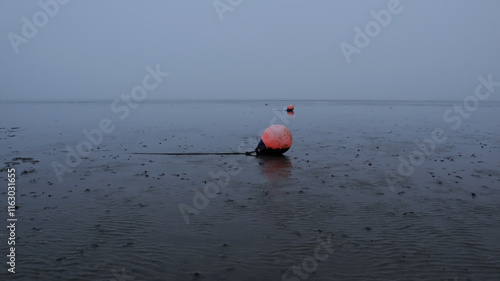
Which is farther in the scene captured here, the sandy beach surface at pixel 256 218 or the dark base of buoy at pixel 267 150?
the dark base of buoy at pixel 267 150

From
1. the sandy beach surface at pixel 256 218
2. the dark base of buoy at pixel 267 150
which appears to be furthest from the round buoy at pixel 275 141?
the sandy beach surface at pixel 256 218

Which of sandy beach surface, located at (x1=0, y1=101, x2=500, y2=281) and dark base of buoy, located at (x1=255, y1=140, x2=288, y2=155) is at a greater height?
dark base of buoy, located at (x1=255, y1=140, x2=288, y2=155)

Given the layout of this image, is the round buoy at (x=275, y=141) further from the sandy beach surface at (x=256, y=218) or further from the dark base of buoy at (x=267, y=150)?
the sandy beach surface at (x=256, y=218)

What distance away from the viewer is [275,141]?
1912cm

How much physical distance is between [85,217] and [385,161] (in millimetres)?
13788

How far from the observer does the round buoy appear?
1916cm

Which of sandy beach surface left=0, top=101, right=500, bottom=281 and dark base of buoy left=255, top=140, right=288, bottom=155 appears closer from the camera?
sandy beach surface left=0, top=101, right=500, bottom=281

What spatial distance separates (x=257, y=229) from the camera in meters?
8.87

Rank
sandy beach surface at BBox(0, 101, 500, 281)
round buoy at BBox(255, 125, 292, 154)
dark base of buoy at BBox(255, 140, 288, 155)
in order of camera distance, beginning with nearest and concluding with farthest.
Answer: sandy beach surface at BBox(0, 101, 500, 281) → round buoy at BBox(255, 125, 292, 154) → dark base of buoy at BBox(255, 140, 288, 155)

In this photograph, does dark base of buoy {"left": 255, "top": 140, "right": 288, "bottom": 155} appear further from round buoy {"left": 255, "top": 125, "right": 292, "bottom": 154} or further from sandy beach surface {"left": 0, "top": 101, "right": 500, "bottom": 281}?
sandy beach surface {"left": 0, "top": 101, "right": 500, "bottom": 281}

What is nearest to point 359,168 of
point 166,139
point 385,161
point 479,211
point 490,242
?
point 385,161

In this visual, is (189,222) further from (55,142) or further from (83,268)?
(55,142)

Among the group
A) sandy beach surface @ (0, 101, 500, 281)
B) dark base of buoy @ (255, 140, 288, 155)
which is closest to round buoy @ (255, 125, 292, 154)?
dark base of buoy @ (255, 140, 288, 155)

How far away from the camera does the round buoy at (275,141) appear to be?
19.2 meters
